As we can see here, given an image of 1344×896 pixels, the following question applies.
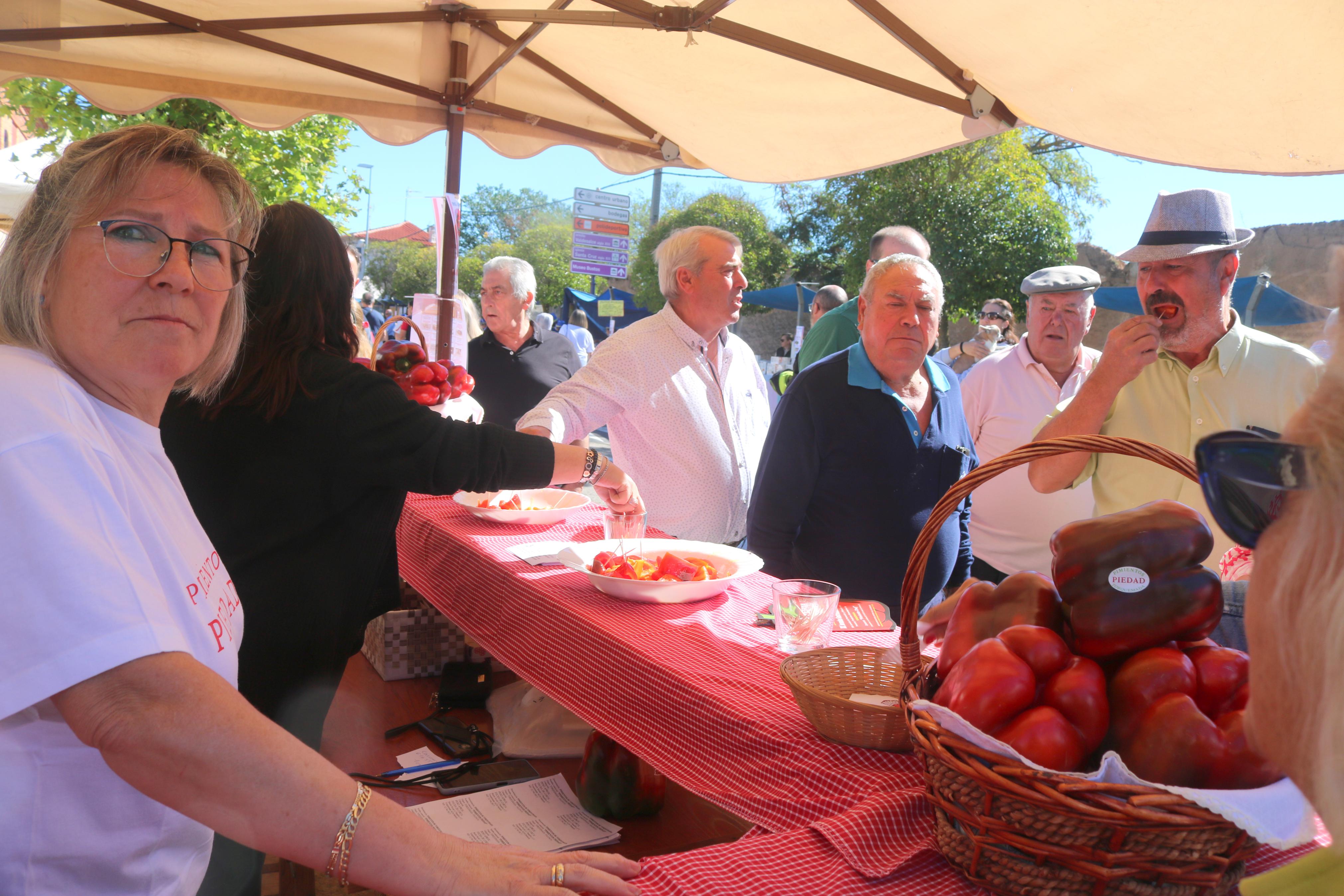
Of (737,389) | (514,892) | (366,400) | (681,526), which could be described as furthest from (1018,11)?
(514,892)

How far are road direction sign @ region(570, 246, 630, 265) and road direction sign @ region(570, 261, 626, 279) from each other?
0.32 ft

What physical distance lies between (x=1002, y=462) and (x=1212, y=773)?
0.44 meters

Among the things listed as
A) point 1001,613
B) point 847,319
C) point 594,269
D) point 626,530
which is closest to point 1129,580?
point 1001,613

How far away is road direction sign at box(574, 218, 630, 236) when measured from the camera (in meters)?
20.7

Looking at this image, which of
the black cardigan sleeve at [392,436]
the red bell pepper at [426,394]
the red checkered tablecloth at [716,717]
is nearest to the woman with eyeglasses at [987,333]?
the red bell pepper at [426,394]

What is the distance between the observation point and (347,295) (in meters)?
2.12

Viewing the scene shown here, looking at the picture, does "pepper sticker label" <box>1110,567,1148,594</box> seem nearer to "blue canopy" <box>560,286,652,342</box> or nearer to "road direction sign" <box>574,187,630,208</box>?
"blue canopy" <box>560,286,652,342</box>

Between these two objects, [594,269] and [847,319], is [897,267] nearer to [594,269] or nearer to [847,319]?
[847,319]

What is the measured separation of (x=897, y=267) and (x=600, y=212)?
1885 cm

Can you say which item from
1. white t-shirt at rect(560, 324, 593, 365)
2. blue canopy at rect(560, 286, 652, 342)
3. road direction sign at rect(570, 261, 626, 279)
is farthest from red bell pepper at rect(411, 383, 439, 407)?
road direction sign at rect(570, 261, 626, 279)

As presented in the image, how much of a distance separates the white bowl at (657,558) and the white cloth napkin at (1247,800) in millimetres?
1117

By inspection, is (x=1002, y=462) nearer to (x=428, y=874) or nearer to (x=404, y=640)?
(x=428, y=874)

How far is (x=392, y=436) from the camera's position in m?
1.96

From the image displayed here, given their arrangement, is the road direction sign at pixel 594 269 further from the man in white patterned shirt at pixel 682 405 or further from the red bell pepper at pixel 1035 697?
the red bell pepper at pixel 1035 697
